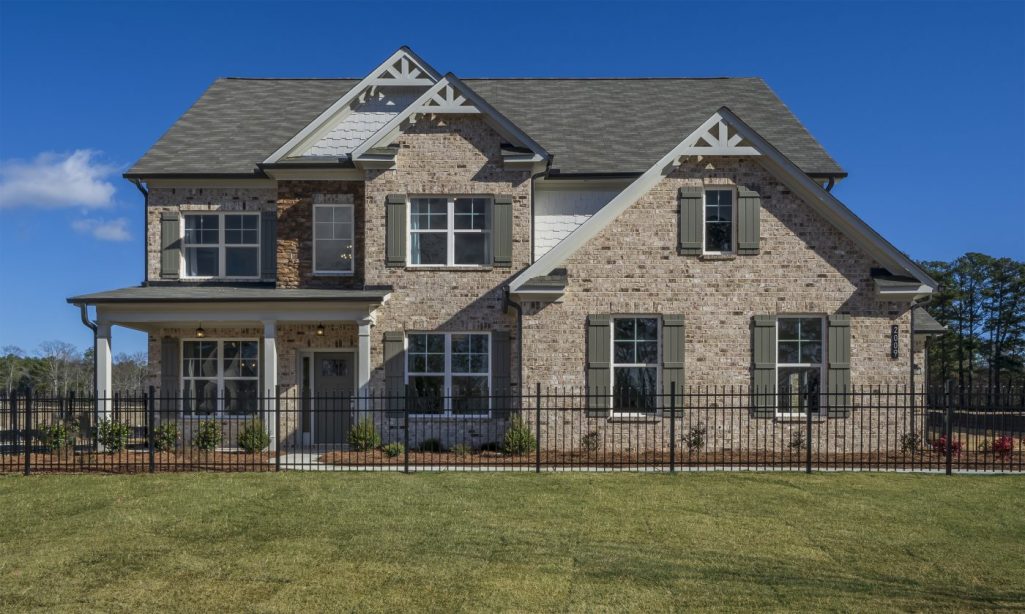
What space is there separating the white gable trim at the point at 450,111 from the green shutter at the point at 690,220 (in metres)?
3.20

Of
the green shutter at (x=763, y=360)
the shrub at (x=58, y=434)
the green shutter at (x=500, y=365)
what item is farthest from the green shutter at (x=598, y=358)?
the shrub at (x=58, y=434)

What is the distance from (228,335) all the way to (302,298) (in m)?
3.37

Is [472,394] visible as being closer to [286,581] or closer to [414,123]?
[414,123]

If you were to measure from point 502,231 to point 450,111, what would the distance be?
2830mm

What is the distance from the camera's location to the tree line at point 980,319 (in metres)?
63.5

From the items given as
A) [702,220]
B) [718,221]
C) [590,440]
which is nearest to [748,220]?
[718,221]

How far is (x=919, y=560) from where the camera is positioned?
27.7 ft

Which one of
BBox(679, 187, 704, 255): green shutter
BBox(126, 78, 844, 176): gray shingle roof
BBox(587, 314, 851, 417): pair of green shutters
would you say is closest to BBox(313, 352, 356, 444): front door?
BBox(126, 78, 844, 176): gray shingle roof

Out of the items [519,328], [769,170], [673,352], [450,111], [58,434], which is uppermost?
[450,111]

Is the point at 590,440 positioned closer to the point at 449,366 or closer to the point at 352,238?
the point at 449,366

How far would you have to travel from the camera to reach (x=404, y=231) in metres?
18.2

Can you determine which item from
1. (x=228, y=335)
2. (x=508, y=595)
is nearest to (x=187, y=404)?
(x=228, y=335)

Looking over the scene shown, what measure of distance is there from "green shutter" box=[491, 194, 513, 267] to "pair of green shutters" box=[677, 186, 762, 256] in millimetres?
3741

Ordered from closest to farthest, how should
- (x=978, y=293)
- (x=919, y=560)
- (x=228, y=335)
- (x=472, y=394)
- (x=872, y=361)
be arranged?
(x=919, y=560), (x=872, y=361), (x=472, y=394), (x=228, y=335), (x=978, y=293)
